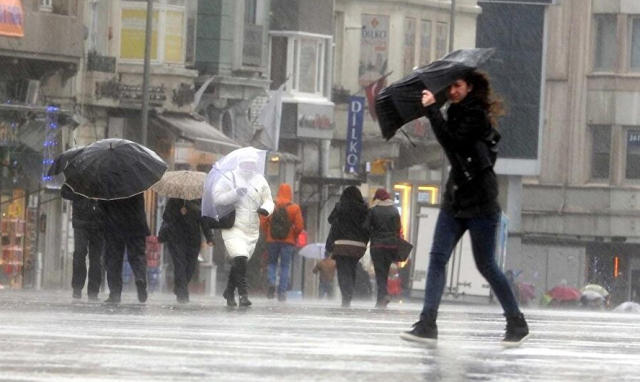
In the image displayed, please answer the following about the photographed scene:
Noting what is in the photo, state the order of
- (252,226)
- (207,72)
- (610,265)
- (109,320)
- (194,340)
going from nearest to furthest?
1. (194,340)
2. (109,320)
3. (252,226)
4. (207,72)
5. (610,265)

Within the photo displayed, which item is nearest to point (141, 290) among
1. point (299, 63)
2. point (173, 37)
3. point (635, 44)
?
point (173, 37)

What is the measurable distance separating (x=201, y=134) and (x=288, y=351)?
33622mm

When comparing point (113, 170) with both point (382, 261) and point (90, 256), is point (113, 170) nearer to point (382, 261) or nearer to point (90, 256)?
point (90, 256)

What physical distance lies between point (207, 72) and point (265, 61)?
368 centimetres

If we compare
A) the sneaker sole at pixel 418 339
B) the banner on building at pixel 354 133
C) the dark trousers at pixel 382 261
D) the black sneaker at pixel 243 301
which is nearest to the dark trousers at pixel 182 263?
the black sneaker at pixel 243 301

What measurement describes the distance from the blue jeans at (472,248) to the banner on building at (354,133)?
41967mm

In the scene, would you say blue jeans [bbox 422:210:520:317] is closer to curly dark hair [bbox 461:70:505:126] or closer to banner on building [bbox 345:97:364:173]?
curly dark hair [bbox 461:70:505:126]

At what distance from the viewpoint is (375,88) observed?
56.1m

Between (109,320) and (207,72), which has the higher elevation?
(207,72)

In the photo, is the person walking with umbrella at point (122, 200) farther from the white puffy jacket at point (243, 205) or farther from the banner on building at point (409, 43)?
the banner on building at point (409, 43)

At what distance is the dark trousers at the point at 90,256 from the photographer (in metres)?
24.7

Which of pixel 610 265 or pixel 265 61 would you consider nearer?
pixel 265 61

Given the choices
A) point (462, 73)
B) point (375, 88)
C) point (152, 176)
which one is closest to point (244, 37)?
point (375, 88)

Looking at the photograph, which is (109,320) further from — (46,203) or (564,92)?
(564,92)
